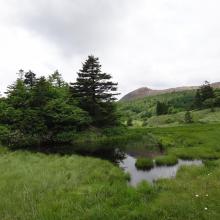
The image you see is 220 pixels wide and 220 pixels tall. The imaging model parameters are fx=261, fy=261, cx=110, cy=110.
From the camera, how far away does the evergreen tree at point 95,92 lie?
3778 cm

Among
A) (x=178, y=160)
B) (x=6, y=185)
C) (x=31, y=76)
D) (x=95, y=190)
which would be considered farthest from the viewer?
(x=31, y=76)

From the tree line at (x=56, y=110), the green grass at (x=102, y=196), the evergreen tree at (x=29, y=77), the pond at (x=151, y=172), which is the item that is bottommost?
the pond at (x=151, y=172)

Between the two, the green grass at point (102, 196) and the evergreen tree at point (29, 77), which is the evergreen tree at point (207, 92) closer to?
the evergreen tree at point (29, 77)

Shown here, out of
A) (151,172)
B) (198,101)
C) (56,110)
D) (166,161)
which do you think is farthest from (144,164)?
(198,101)

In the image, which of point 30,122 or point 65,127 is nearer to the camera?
point 30,122

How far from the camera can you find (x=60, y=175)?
43.9ft

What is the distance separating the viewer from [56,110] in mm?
34281

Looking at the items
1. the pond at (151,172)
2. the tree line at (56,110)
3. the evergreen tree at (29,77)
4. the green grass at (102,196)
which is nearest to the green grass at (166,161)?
the pond at (151,172)

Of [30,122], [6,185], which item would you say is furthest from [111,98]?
[6,185]

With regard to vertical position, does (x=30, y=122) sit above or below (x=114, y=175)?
above

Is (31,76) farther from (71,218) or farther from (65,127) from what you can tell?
(71,218)

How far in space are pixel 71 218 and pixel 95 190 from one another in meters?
2.81

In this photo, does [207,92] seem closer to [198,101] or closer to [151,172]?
[198,101]

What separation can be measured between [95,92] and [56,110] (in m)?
6.91
